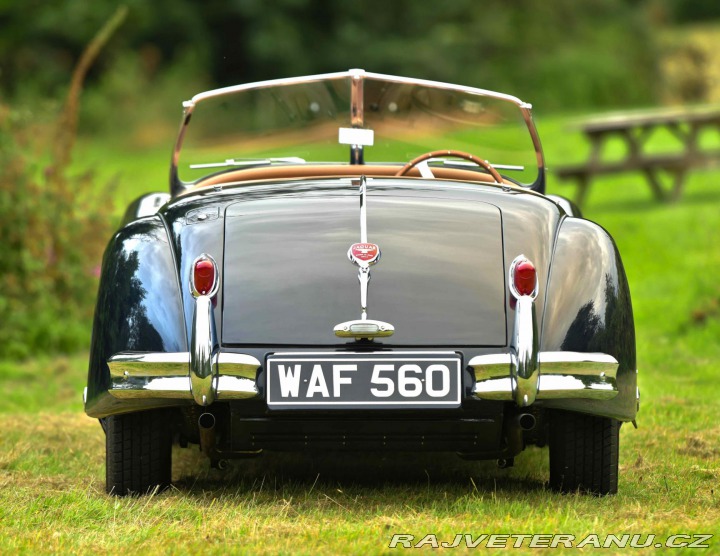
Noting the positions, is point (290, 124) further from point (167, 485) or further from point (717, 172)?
point (717, 172)

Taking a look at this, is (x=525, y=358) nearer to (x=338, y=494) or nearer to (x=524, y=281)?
(x=524, y=281)

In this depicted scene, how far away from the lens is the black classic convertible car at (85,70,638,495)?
3531 millimetres

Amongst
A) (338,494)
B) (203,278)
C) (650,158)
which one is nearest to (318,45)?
(650,158)

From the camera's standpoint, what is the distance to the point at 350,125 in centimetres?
517

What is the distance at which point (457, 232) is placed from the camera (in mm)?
3842

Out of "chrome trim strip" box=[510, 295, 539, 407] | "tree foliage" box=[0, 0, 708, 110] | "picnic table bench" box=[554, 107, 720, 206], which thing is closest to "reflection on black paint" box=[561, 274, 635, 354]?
"chrome trim strip" box=[510, 295, 539, 407]

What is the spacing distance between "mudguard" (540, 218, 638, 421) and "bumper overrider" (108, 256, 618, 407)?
56mm

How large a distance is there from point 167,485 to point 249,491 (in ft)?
0.89

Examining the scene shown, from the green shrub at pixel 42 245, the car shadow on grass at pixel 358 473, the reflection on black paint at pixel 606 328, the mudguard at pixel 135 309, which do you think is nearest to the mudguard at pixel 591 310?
the reflection on black paint at pixel 606 328

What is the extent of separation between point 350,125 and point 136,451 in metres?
1.88

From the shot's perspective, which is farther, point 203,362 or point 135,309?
point 135,309

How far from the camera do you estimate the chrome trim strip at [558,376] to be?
3518 millimetres

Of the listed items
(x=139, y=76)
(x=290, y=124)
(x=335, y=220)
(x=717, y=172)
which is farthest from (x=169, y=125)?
(x=335, y=220)

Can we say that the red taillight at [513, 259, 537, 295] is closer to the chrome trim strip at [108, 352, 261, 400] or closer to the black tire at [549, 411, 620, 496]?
the black tire at [549, 411, 620, 496]
